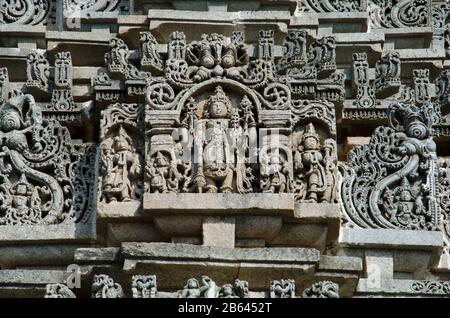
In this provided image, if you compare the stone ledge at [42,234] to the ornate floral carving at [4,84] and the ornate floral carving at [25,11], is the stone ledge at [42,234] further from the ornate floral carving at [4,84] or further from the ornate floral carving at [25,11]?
the ornate floral carving at [25,11]

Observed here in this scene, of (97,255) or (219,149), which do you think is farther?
(219,149)

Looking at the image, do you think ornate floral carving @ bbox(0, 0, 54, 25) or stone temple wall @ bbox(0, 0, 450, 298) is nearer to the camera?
stone temple wall @ bbox(0, 0, 450, 298)

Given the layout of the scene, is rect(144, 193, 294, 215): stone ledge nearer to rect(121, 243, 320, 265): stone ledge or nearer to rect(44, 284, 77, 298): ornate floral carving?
rect(121, 243, 320, 265): stone ledge

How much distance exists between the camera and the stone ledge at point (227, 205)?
22234mm

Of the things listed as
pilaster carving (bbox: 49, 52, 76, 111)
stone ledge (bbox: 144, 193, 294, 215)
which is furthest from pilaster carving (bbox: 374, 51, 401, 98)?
pilaster carving (bbox: 49, 52, 76, 111)

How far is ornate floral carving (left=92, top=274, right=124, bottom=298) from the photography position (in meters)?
21.5

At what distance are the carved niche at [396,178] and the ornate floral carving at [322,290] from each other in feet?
4.40

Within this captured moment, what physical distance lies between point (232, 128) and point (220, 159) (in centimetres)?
43

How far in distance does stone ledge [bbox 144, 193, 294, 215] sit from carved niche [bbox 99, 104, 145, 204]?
15.1 inches

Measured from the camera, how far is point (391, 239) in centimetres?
2270

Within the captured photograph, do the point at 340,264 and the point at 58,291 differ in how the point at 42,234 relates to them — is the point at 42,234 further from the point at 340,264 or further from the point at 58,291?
the point at 340,264

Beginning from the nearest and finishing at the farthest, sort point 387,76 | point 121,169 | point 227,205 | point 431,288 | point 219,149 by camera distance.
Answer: point 227,205, point 431,288, point 219,149, point 121,169, point 387,76

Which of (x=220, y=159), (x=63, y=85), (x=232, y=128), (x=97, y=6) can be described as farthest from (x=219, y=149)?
(x=97, y=6)

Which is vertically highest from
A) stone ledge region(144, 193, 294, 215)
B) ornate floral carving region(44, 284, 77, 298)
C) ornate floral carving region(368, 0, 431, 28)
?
ornate floral carving region(368, 0, 431, 28)
